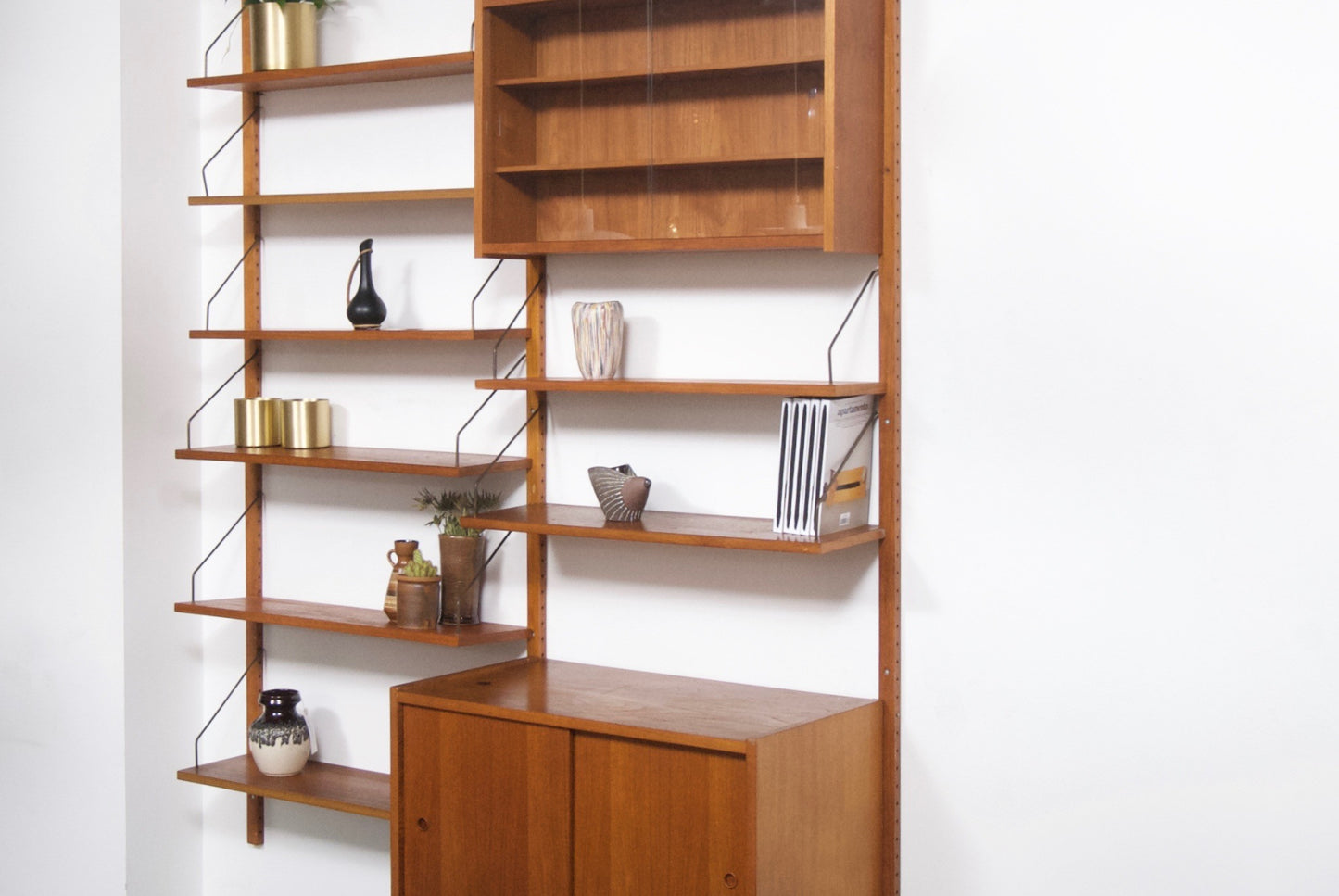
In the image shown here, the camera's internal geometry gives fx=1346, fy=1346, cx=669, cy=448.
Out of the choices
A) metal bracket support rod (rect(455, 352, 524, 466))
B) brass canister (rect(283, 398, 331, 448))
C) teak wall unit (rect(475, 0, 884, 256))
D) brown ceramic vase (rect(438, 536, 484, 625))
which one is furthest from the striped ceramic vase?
brass canister (rect(283, 398, 331, 448))

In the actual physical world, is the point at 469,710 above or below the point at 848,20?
below

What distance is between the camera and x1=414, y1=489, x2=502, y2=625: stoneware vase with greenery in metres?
3.13

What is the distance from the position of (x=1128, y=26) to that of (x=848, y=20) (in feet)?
1.70

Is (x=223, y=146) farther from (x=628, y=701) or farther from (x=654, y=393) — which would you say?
(x=628, y=701)

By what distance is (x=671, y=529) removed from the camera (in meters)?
2.72

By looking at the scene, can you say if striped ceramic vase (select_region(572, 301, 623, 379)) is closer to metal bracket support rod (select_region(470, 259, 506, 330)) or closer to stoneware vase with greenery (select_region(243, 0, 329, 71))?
metal bracket support rod (select_region(470, 259, 506, 330))

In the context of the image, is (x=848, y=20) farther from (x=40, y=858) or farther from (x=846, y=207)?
(x=40, y=858)

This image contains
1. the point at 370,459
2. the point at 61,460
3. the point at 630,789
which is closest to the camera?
the point at 630,789

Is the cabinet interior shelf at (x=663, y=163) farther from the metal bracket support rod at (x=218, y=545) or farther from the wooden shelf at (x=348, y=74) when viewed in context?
the metal bracket support rod at (x=218, y=545)

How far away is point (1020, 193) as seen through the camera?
261cm

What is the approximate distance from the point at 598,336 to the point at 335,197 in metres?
0.77

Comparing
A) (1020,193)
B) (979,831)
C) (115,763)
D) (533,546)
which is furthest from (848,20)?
(115,763)

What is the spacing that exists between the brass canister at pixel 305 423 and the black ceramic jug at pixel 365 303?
257 mm

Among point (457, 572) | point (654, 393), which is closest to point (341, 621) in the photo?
point (457, 572)
